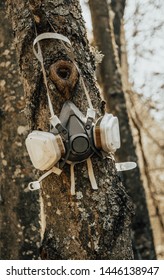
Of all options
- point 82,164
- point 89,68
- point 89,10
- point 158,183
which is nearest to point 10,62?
point 89,68

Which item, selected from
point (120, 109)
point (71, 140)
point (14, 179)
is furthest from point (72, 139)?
point (120, 109)

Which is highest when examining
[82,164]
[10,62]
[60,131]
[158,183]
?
[10,62]

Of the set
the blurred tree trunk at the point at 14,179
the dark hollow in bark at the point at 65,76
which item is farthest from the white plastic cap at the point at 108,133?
the blurred tree trunk at the point at 14,179

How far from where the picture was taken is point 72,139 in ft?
5.35

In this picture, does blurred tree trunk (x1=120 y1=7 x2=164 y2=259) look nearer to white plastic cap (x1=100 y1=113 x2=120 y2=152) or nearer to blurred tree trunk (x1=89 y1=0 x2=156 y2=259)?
blurred tree trunk (x1=89 y1=0 x2=156 y2=259)

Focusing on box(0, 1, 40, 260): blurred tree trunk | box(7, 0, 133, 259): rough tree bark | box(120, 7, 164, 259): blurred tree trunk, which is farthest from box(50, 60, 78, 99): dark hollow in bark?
box(120, 7, 164, 259): blurred tree trunk

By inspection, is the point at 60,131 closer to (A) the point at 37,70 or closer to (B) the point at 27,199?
(A) the point at 37,70

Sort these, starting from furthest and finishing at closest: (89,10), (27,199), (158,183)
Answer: (158,183) < (89,10) < (27,199)

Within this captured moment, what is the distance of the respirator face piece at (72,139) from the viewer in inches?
63.0

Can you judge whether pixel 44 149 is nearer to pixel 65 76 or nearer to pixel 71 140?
pixel 71 140

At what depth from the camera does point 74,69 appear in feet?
5.52

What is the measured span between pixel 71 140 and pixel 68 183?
5.9 inches

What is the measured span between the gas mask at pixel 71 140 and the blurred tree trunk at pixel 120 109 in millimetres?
3319

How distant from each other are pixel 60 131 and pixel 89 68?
31 cm
